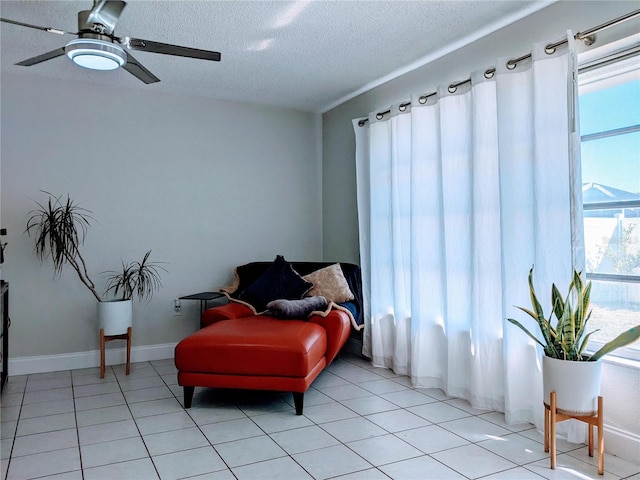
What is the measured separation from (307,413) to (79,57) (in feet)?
8.14

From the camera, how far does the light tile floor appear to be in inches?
88.0

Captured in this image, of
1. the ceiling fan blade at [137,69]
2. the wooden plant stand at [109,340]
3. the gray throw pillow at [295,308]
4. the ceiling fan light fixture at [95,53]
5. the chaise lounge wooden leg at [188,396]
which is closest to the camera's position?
the ceiling fan light fixture at [95,53]

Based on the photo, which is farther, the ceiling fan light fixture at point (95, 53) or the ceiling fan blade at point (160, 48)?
the ceiling fan blade at point (160, 48)

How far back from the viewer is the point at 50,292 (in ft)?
13.3

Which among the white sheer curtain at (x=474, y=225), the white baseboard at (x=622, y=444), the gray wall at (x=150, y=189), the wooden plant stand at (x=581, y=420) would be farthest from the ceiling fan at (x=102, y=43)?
the white baseboard at (x=622, y=444)

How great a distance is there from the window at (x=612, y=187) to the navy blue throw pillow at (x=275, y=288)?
2.25m

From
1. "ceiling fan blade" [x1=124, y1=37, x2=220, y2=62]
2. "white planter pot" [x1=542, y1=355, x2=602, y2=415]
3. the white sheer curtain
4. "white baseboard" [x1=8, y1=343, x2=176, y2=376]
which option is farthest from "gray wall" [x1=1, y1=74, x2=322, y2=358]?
"white planter pot" [x1=542, y1=355, x2=602, y2=415]


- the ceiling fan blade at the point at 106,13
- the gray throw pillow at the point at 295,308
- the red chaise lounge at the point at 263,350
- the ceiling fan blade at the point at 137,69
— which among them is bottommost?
the red chaise lounge at the point at 263,350

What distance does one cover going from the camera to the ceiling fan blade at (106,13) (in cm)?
223

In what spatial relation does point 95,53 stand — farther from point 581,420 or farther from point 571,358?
point 581,420

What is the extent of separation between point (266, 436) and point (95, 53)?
2286 millimetres

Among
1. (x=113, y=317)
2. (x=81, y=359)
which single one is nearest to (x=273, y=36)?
(x=113, y=317)

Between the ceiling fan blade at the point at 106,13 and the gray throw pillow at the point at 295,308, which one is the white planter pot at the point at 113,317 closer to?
the gray throw pillow at the point at 295,308

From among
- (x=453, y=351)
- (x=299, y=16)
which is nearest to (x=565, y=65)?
(x=299, y=16)
